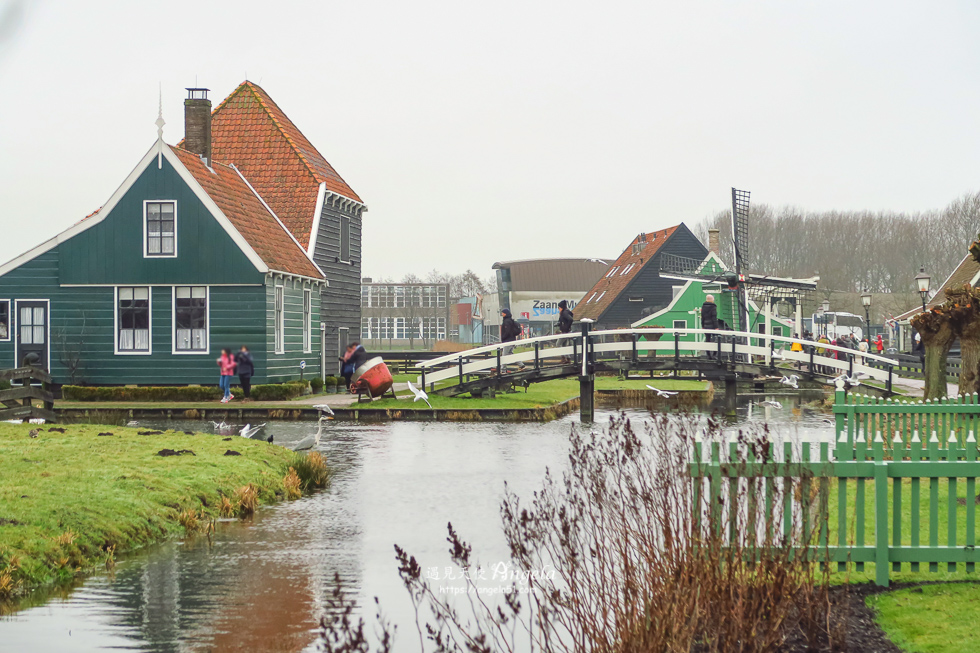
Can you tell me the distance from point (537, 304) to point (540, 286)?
517 centimetres

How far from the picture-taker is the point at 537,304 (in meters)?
101

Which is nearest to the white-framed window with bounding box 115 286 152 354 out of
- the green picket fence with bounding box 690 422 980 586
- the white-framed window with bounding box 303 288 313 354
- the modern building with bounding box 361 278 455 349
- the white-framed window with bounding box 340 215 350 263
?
the white-framed window with bounding box 303 288 313 354

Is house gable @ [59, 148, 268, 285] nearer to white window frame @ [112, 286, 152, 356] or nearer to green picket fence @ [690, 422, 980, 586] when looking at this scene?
white window frame @ [112, 286, 152, 356]

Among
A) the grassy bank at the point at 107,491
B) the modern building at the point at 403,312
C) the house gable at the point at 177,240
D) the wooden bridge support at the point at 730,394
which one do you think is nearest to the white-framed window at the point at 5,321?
the house gable at the point at 177,240

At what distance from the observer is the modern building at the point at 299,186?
37688 mm

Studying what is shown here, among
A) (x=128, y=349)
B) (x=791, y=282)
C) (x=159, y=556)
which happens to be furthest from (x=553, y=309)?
(x=159, y=556)

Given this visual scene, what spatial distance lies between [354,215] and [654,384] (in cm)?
1348

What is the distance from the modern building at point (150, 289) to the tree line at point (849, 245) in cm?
6667

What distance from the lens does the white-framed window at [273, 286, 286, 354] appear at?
3309 cm

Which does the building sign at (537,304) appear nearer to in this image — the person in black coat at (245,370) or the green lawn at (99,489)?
the person in black coat at (245,370)

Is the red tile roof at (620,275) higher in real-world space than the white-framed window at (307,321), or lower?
higher

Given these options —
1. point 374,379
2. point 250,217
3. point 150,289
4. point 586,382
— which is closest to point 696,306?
point 250,217

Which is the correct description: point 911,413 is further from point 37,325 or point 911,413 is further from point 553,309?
point 553,309

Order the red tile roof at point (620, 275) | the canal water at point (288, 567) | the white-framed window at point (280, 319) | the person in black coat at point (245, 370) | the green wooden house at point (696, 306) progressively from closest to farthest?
the canal water at point (288, 567) < the person in black coat at point (245, 370) < the white-framed window at point (280, 319) < the green wooden house at point (696, 306) < the red tile roof at point (620, 275)
